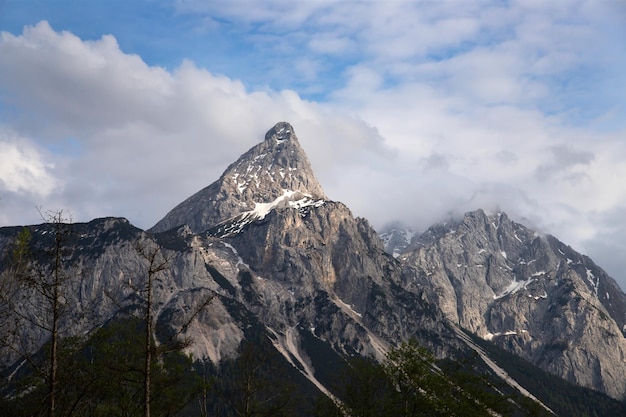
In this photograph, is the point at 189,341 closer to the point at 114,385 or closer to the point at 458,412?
the point at 114,385

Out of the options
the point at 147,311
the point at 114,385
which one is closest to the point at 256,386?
the point at 114,385

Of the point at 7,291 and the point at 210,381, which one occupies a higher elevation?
the point at 7,291

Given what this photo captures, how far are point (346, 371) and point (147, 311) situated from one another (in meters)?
34.2

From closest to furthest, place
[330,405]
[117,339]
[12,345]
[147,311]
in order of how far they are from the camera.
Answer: [12,345] < [147,311] < [117,339] < [330,405]

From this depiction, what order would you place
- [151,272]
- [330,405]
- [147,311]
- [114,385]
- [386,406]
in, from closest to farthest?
[151,272], [147,311], [114,385], [386,406], [330,405]

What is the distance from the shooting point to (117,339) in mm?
48844

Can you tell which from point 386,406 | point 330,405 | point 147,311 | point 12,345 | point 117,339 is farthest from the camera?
point 330,405

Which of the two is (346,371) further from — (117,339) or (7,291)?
(7,291)

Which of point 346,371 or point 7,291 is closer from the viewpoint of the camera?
point 7,291

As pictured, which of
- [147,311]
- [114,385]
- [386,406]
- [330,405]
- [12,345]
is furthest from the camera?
[330,405]

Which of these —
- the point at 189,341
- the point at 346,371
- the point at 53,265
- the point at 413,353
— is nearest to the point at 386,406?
the point at 413,353

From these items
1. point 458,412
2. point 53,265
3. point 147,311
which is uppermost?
point 53,265

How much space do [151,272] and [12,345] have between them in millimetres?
6954

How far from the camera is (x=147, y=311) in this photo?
106ft
